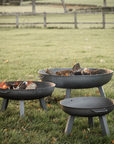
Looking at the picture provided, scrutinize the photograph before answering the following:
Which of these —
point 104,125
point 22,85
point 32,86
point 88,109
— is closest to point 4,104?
point 22,85

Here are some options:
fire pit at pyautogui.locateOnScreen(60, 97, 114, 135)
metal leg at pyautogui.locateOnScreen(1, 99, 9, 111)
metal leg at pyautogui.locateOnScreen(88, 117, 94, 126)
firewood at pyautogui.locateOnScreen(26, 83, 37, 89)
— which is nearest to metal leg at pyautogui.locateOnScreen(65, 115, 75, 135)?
fire pit at pyautogui.locateOnScreen(60, 97, 114, 135)

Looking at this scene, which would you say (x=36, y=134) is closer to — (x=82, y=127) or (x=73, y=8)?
(x=82, y=127)

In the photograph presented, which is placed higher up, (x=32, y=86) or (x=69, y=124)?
(x=32, y=86)

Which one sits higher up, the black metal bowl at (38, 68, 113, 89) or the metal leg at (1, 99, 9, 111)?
the black metal bowl at (38, 68, 113, 89)

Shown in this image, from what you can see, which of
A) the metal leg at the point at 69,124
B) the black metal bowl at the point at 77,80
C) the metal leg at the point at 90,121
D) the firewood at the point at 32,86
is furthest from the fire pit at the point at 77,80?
the metal leg at the point at 69,124

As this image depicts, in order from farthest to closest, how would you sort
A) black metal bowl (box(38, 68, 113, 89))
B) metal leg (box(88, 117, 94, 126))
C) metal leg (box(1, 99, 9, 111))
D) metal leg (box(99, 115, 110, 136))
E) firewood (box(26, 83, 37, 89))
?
black metal bowl (box(38, 68, 113, 89)) < metal leg (box(1, 99, 9, 111)) < firewood (box(26, 83, 37, 89)) < metal leg (box(88, 117, 94, 126)) < metal leg (box(99, 115, 110, 136))

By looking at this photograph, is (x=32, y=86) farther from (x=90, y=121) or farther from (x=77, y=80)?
(x=90, y=121)

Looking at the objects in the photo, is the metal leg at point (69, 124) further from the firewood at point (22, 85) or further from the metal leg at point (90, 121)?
Result: the firewood at point (22, 85)

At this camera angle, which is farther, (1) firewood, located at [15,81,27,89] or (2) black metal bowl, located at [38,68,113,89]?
(2) black metal bowl, located at [38,68,113,89]

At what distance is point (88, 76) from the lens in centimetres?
420

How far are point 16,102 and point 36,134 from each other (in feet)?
5.35

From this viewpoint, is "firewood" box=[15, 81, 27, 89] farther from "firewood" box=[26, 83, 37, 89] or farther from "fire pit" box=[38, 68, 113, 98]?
"fire pit" box=[38, 68, 113, 98]

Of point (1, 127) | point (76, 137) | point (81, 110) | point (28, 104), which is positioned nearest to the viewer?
point (81, 110)

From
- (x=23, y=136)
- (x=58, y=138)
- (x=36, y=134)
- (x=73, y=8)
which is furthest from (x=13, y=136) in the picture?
(x=73, y=8)
